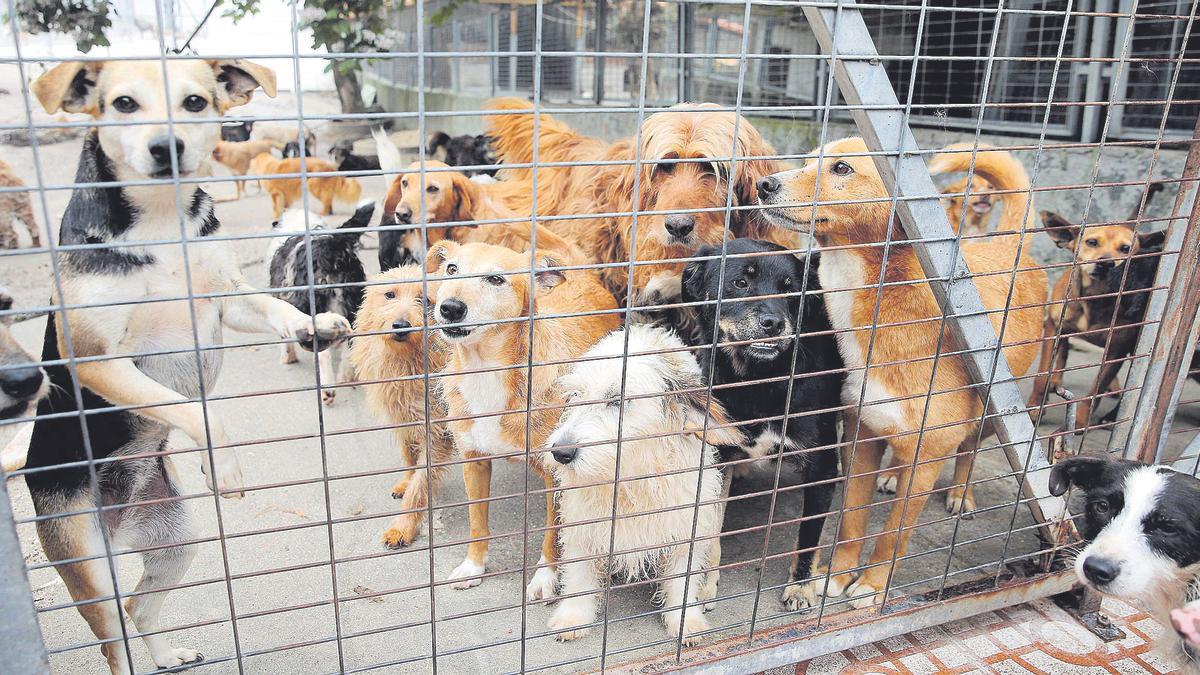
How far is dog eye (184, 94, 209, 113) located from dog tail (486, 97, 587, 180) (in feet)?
7.78

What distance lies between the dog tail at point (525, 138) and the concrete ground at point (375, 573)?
72.9 inches

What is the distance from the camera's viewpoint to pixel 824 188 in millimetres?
3008

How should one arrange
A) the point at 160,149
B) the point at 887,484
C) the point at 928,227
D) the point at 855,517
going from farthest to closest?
the point at 887,484 < the point at 855,517 < the point at 928,227 < the point at 160,149

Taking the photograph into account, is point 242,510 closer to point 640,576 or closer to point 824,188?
point 640,576

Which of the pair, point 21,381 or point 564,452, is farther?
point 564,452

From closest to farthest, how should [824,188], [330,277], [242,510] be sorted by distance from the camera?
[824,188] → [242,510] → [330,277]

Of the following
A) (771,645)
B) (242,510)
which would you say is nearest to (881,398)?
(771,645)

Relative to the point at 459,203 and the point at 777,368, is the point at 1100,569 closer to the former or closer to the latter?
the point at 777,368

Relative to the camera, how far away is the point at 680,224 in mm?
3359

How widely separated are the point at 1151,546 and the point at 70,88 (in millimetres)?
3584

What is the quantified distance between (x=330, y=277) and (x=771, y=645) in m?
3.77

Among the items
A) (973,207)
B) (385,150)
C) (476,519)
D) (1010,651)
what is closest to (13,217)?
(385,150)

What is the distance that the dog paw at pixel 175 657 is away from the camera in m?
2.76

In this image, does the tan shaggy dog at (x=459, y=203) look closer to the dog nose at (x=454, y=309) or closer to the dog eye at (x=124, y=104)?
the dog nose at (x=454, y=309)
